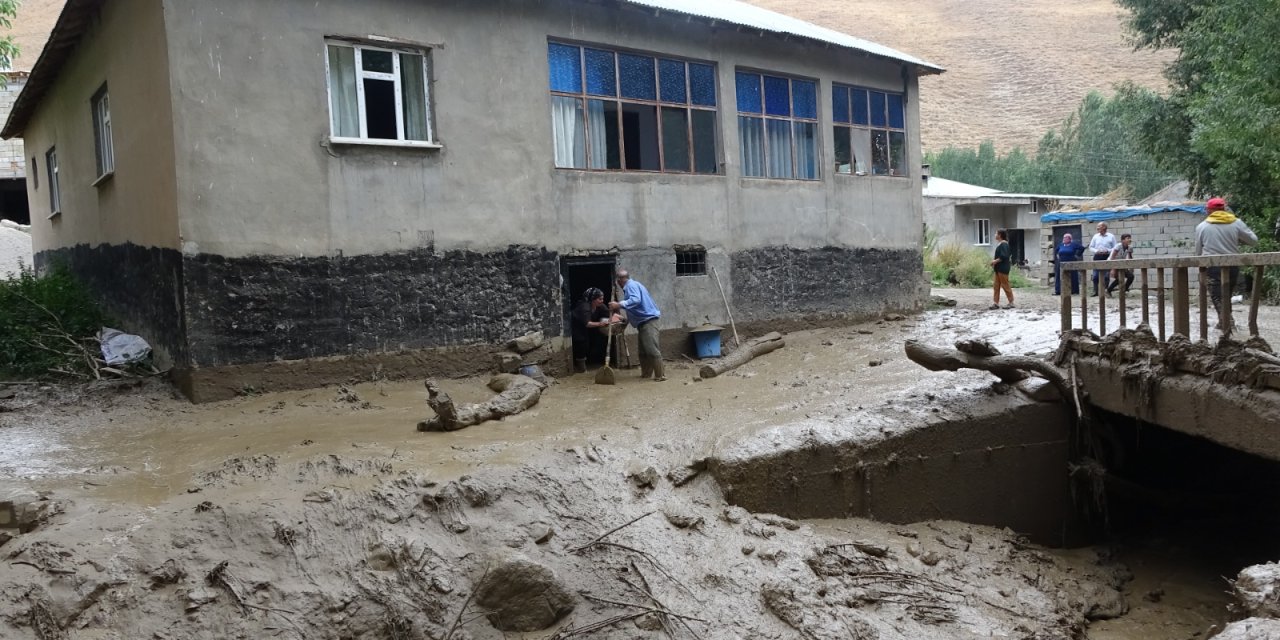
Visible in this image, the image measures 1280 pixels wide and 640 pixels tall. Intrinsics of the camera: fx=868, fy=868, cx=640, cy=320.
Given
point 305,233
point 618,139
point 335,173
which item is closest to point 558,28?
point 618,139

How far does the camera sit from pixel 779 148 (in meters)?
14.2

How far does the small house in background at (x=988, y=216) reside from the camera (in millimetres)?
32500

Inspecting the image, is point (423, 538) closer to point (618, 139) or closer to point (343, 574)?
point (343, 574)

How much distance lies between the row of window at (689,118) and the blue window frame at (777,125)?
0.05ft

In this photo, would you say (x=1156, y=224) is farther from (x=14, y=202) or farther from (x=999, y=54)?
(x=999, y=54)

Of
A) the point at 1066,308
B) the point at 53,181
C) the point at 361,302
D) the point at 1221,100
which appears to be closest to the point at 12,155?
the point at 53,181

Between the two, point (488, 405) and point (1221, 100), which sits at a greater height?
point (1221, 100)

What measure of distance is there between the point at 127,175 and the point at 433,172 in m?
3.78

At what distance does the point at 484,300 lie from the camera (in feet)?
35.0

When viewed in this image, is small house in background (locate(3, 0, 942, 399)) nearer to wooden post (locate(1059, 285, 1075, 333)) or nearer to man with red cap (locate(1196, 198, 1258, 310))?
wooden post (locate(1059, 285, 1075, 333))

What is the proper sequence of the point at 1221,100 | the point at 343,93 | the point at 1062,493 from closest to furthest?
the point at 1062,493 < the point at 343,93 < the point at 1221,100

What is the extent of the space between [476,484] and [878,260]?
10788 mm

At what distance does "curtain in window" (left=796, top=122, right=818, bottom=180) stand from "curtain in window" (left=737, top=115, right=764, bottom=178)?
88 cm

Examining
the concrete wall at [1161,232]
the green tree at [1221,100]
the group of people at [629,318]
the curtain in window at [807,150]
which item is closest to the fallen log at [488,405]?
the group of people at [629,318]
